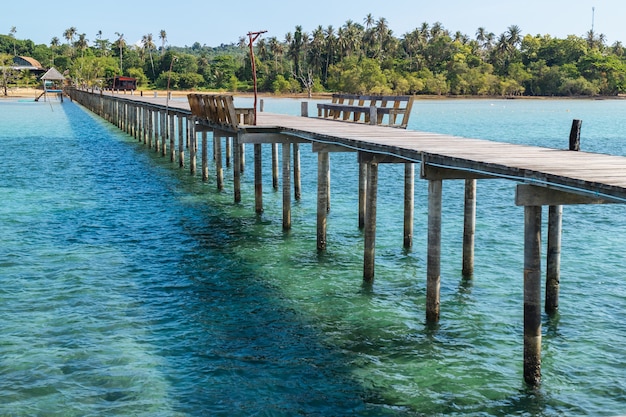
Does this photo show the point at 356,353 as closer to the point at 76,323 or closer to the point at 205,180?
the point at 76,323

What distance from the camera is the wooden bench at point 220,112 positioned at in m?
21.5

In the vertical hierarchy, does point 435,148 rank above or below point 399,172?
above

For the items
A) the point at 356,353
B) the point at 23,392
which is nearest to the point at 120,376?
the point at 23,392

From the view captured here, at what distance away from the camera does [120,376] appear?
1129cm

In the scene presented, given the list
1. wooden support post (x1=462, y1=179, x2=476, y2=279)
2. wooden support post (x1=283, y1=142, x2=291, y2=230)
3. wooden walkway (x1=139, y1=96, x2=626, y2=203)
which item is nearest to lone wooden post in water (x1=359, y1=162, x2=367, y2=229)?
wooden support post (x1=283, y1=142, x2=291, y2=230)

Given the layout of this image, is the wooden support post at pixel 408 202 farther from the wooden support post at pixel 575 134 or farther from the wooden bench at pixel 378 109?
the wooden support post at pixel 575 134

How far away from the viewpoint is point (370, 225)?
15.9 metres

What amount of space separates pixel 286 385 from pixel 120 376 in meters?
2.41

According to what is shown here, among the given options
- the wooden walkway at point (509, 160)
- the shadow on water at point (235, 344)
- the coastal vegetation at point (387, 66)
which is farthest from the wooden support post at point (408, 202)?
the coastal vegetation at point (387, 66)

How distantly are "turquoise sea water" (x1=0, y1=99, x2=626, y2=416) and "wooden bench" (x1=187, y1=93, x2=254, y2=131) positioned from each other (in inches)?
111

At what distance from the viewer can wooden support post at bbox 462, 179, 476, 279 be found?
1596 cm

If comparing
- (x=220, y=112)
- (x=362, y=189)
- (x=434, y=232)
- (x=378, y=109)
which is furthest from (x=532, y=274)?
(x=220, y=112)

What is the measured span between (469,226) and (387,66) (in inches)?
5549

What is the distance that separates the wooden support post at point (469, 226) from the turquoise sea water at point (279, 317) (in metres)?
0.35
